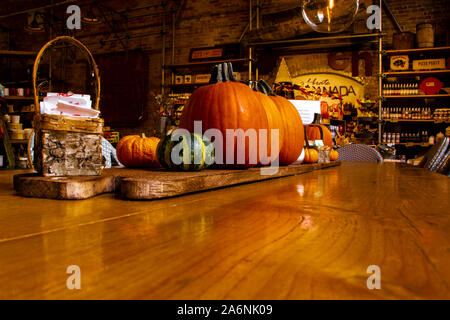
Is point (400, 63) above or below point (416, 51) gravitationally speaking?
below

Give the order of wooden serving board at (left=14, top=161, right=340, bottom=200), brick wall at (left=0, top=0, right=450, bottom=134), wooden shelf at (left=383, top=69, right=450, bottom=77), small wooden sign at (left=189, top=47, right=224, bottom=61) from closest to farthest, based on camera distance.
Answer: wooden serving board at (left=14, top=161, right=340, bottom=200) < wooden shelf at (left=383, top=69, right=450, bottom=77) < brick wall at (left=0, top=0, right=450, bottom=134) < small wooden sign at (left=189, top=47, right=224, bottom=61)

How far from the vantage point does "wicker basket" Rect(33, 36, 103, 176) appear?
651 mm

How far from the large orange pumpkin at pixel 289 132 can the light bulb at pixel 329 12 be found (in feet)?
4.54

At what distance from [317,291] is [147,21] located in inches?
315

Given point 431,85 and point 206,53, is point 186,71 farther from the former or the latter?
point 431,85

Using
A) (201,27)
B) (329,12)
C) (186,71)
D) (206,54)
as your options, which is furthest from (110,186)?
(201,27)

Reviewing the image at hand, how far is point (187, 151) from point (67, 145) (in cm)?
27

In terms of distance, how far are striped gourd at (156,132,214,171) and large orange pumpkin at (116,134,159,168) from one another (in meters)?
0.30

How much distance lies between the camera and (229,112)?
1.10m

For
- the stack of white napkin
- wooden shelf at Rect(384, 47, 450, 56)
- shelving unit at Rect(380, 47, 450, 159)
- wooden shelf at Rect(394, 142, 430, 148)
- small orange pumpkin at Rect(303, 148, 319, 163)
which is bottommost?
small orange pumpkin at Rect(303, 148, 319, 163)

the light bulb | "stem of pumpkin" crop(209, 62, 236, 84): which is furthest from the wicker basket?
the light bulb

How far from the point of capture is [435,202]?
55cm

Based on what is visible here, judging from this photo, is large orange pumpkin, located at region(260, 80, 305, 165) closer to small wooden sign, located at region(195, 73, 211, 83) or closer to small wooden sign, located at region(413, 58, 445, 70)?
small wooden sign, located at region(413, 58, 445, 70)

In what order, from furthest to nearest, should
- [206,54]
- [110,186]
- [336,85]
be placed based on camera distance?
[206,54] < [336,85] < [110,186]
